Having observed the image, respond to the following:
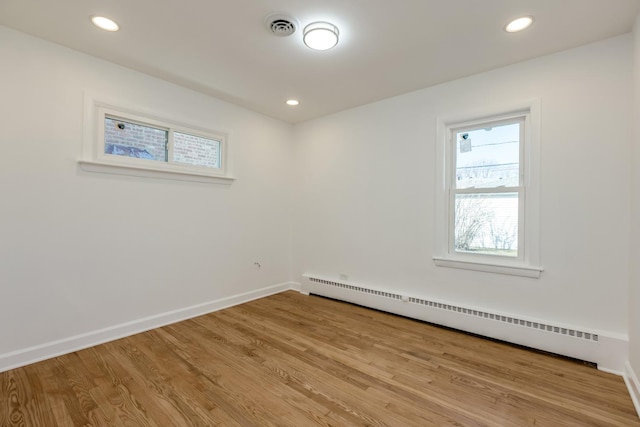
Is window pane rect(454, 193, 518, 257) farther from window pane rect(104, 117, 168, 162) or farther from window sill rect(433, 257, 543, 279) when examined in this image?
window pane rect(104, 117, 168, 162)

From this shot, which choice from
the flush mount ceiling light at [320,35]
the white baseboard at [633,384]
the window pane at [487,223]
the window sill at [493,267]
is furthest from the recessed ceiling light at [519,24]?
the white baseboard at [633,384]

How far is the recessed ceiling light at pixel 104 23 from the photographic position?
213cm

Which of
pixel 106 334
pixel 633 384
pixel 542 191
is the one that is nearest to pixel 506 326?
pixel 633 384

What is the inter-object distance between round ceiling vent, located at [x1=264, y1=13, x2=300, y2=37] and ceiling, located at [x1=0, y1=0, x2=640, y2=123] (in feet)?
0.17

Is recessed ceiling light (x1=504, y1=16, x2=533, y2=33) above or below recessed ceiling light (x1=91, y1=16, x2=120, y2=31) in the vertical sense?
above

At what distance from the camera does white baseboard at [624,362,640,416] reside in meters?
1.83

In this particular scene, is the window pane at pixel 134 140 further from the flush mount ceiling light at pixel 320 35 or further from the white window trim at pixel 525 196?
the white window trim at pixel 525 196

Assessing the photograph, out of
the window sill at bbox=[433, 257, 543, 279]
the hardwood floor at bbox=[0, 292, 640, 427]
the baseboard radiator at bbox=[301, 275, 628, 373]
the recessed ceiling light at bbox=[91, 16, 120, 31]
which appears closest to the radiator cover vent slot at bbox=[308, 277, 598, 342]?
the baseboard radiator at bbox=[301, 275, 628, 373]

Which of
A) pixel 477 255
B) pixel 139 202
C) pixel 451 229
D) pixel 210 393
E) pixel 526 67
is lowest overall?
pixel 210 393

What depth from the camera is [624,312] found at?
226cm

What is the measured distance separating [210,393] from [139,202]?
1965 millimetres

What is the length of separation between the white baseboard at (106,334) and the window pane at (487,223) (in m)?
2.78

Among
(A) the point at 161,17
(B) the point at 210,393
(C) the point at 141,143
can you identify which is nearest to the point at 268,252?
(C) the point at 141,143

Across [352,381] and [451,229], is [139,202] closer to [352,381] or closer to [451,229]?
[352,381]
